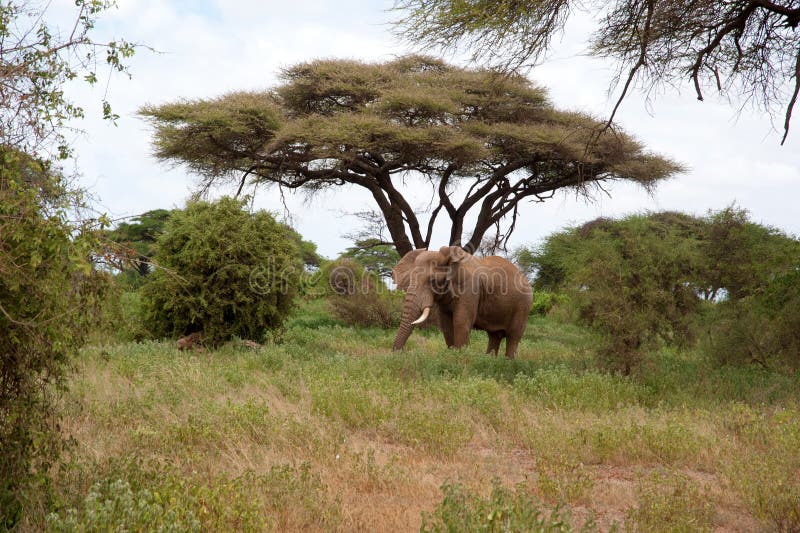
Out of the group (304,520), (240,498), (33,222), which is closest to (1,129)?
(33,222)

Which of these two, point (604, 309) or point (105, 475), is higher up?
point (604, 309)

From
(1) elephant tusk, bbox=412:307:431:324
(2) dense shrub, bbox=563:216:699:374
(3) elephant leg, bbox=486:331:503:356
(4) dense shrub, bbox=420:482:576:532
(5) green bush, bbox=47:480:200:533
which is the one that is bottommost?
(5) green bush, bbox=47:480:200:533

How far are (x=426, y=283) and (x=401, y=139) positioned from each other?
9.49 meters

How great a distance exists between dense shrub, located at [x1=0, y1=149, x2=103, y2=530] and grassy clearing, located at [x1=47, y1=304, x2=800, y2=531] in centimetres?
46

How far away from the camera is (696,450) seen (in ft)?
24.8

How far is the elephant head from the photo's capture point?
1399 centimetres

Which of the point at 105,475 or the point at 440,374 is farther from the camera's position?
the point at 440,374

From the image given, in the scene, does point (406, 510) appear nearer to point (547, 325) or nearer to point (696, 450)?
point (696, 450)

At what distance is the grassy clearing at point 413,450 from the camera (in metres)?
5.51

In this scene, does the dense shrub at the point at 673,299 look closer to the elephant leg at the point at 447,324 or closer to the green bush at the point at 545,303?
the elephant leg at the point at 447,324

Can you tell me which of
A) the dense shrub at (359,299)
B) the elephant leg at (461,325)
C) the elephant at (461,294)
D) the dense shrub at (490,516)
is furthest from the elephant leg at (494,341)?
the dense shrub at (490,516)

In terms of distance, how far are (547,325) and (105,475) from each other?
21407 millimetres

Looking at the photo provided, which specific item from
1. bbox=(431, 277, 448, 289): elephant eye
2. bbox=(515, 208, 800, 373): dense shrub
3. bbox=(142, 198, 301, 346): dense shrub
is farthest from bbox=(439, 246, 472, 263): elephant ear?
bbox=(142, 198, 301, 346): dense shrub

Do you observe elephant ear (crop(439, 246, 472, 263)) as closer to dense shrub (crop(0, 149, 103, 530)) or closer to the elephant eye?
the elephant eye
